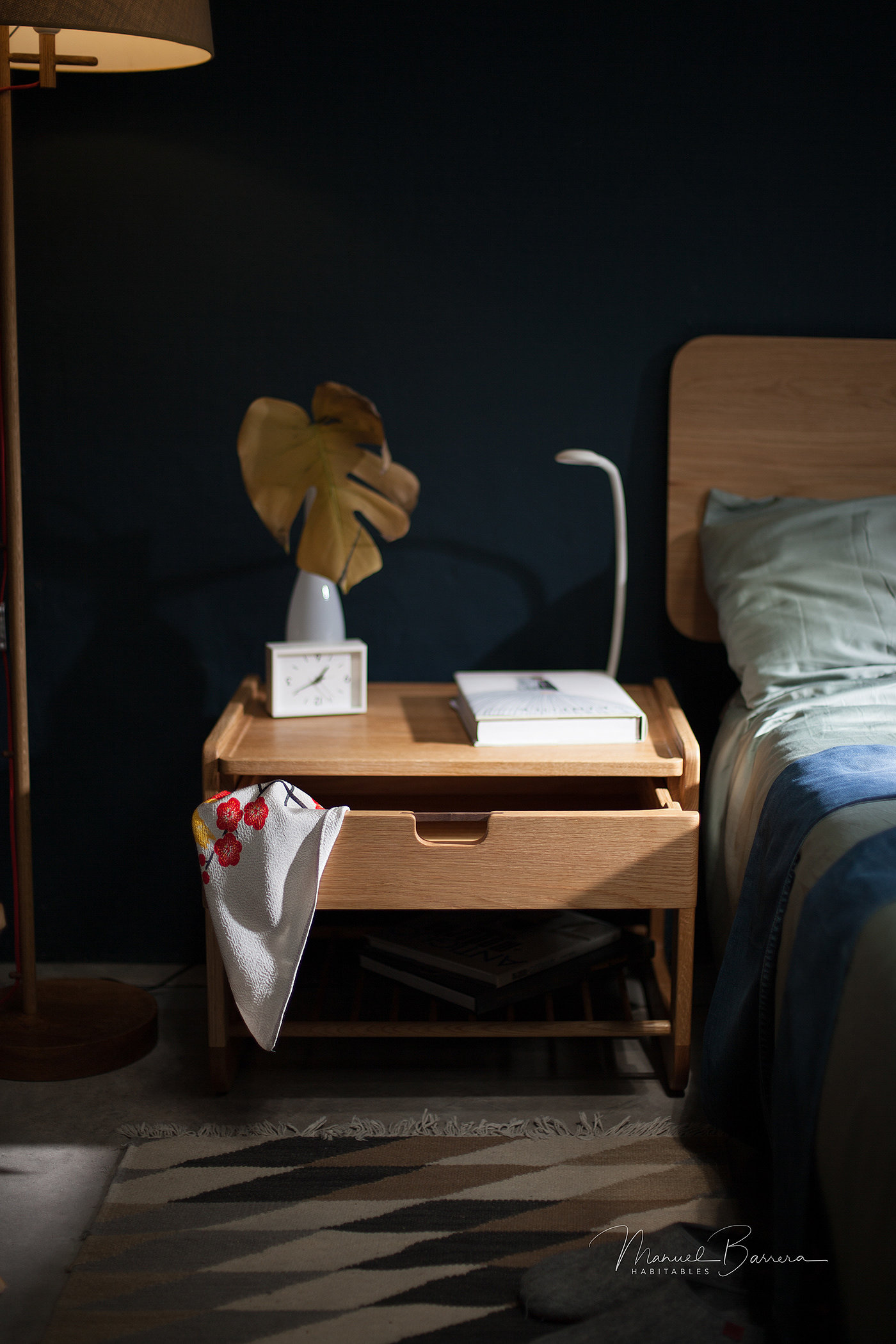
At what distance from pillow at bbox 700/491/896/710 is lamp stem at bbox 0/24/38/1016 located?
1.10m

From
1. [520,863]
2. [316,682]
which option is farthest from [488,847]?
[316,682]

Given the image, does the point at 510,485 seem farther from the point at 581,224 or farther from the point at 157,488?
the point at 157,488

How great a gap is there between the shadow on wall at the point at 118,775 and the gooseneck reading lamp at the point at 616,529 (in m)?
0.76

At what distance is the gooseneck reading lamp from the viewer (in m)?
1.80

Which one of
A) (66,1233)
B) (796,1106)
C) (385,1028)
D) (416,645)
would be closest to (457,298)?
(416,645)

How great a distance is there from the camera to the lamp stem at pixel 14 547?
1568 mm

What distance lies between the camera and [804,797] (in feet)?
4.29

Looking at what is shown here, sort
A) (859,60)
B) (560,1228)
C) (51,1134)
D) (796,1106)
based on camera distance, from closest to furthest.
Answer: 1. (796,1106)
2. (560,1228)
3. (51,1134)
4. (859,60)

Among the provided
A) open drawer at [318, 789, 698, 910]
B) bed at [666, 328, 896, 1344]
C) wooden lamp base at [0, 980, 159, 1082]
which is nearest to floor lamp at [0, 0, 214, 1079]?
wooden lamp base at [0, 980, 159, 1082]

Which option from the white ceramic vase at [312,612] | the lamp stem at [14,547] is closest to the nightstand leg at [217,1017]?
the lamp stem at [14,547]

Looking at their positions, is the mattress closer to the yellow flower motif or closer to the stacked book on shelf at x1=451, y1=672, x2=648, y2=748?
the stacked book on shelf at x1=451, y1=672, x2=648, y2=748

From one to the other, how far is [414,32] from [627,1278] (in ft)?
6.18

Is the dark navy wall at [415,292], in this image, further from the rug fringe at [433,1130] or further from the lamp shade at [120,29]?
the rug fringe at [433,1130]

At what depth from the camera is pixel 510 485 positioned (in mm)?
2014
